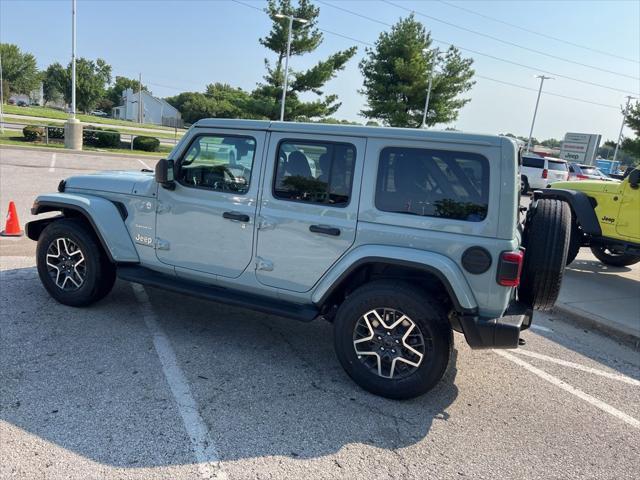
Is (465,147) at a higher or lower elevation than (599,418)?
higher

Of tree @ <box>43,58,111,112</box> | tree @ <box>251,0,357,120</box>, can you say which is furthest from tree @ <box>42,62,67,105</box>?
tree @ <box>251,0,357,120</box>

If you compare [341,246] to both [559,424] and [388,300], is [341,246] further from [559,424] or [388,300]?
[559,424]

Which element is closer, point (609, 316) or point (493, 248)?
point (493, 248)

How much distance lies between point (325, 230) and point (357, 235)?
25 centimetres

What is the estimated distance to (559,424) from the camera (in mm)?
3352

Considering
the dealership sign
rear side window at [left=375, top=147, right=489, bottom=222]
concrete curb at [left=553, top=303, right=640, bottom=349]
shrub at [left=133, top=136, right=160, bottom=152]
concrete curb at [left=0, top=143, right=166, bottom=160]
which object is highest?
the dealership sign

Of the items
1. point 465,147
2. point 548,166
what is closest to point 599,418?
point 465,147

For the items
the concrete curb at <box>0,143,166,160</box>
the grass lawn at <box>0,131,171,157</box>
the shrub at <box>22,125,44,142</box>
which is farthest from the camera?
the shrub at <box>22,125,44,142</box>

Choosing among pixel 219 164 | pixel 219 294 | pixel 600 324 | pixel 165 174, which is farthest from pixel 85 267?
pixel 600 324

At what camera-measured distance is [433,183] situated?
3.35 meters

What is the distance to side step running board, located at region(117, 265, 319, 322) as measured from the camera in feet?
12.2

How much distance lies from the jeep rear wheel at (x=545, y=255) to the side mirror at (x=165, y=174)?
2.95 metres

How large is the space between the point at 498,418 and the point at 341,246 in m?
1.65

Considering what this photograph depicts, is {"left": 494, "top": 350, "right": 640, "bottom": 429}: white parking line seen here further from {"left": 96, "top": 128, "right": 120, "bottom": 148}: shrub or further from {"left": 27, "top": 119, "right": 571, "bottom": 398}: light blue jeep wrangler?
{"left": 96, "top": 128, "right": 120, "bottom": 148}: shrub
